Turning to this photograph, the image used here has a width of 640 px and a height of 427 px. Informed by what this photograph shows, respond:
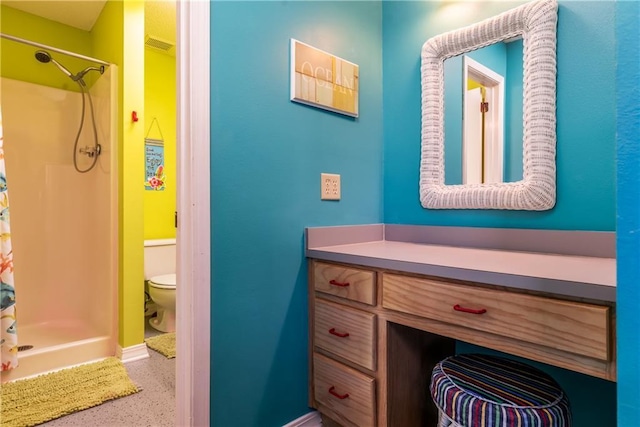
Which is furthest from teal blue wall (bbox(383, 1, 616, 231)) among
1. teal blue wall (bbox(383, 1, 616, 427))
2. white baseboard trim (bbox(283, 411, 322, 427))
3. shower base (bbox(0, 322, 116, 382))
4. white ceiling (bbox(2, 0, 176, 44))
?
shower base (bbox(0, 322, 116, 382))

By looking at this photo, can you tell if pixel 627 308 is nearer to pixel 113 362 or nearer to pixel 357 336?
pixel 357 336

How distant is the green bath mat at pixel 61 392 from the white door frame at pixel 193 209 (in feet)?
2.68

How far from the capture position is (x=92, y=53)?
2691 mm

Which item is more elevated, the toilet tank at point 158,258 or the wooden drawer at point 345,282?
the wooden drawer at point 345,282

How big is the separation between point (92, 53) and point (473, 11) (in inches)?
111

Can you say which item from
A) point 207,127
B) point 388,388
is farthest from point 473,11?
point 388,388

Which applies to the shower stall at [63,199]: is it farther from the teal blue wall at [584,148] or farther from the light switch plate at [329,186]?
the teal blue wall at [584,148]

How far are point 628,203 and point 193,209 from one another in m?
1.09

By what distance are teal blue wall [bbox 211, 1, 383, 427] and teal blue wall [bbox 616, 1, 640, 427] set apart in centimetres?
108

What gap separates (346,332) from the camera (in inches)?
50.5

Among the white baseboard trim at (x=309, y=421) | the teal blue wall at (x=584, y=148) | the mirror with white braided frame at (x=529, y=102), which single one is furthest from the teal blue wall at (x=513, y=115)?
the white baseboard trim at (x=309, y=421)

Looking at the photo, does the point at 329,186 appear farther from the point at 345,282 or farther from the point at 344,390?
the point at 344,390

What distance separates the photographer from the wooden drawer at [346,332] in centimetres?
121

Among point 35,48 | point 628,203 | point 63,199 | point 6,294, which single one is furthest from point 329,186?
point 35,48
